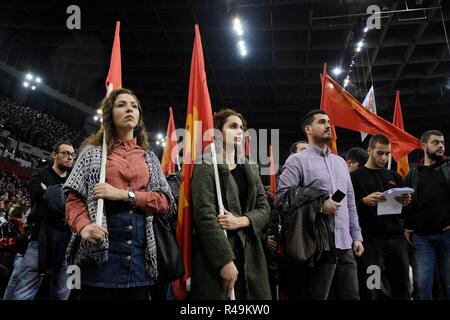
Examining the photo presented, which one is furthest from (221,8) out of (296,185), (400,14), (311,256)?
(311,256)

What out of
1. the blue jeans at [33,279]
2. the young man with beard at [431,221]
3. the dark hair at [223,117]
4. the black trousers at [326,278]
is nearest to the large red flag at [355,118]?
the young man with beard at [431,221]

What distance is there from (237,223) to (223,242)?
0.51ft

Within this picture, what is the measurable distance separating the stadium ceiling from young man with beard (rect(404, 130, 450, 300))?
13.7 feet

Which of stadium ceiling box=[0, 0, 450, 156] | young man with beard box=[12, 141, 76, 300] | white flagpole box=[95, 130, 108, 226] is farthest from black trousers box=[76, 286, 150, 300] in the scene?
stadium ceiling box=[0, 0, 450, 156]

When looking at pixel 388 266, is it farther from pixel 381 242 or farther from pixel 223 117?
pixel 223 117

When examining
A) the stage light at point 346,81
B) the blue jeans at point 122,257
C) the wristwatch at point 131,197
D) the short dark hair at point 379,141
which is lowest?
the blue jeans at point 122,257

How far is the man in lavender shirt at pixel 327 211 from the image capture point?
7.09 feet

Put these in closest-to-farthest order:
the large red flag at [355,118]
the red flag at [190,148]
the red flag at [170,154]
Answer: the red flag at [190,148] → the large red flag at [355,118] → the red flag at [170,154]

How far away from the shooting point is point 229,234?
199cm

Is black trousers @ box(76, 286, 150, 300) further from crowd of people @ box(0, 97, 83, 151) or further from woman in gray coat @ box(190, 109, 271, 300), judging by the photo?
crowd of people @ box(0, 97, 83, 151)

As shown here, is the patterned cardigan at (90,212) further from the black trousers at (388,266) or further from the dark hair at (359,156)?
the dark hair at (359,156)

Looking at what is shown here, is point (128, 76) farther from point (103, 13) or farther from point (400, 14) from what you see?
point (400, 14)

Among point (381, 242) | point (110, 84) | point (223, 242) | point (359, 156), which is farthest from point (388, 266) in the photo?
point (110, 84)

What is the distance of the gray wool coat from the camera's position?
Result: 184cm
